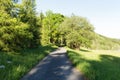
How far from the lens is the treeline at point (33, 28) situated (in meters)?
25.3

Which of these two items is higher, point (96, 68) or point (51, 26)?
point (51, 26)

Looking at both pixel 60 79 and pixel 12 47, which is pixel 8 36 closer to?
pixel 12 47

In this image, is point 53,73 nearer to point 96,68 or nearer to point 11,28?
point 96,68

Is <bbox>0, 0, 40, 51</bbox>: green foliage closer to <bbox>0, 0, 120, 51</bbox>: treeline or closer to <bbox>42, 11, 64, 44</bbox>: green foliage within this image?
<bbox>0, 0, 120, 51</bbox>: treeline

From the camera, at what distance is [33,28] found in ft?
150

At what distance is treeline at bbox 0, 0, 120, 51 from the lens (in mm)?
25322

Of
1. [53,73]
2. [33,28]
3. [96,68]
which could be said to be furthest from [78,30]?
[53,73]

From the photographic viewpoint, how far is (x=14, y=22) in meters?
25.4

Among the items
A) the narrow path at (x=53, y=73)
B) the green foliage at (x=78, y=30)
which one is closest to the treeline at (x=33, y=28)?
the green foliage at (x=78, y=30)

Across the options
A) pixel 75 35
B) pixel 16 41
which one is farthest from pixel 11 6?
pixel 75 35

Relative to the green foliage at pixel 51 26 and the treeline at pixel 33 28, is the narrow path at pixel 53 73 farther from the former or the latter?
the green foliage at pixel 51 26

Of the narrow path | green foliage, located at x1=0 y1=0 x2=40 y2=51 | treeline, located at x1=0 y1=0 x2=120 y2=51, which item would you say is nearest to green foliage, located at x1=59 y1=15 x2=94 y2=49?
treeline, located at x1=0 y1=0 x2=120 y2=51

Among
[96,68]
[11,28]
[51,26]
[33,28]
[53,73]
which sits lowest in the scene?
[53,73]

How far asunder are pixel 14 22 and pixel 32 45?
21.1 m
